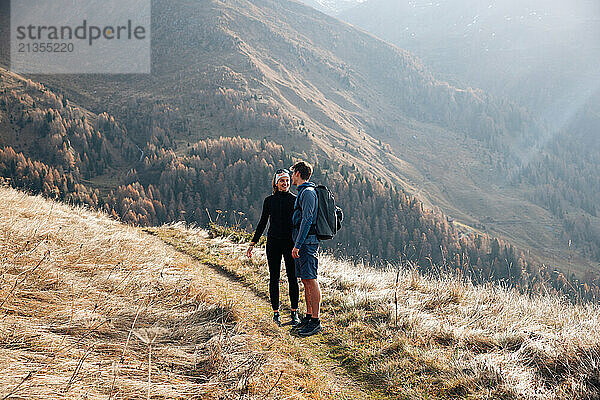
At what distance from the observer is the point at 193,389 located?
10.3ft

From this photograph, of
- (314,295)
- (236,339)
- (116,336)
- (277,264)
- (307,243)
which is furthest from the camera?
(277,264)

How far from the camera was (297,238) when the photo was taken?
547 cm

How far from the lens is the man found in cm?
544

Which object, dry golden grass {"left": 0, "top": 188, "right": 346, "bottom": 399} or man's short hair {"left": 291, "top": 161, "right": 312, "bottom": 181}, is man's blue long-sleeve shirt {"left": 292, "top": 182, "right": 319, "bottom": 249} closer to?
man's short hair {"left": 291, "top": 161, "right": 312, "bottom": 181}

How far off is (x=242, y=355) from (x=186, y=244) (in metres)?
9.13

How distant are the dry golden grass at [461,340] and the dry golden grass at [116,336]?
110 centimetres

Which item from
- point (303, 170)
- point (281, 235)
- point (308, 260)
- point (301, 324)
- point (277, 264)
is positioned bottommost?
point (301, 324)

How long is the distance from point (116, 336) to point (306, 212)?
116 inches

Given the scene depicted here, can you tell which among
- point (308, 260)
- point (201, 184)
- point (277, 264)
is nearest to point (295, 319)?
point (277, 264)

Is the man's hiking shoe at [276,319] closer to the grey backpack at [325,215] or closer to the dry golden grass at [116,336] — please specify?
the dry golden grass at [116,336]

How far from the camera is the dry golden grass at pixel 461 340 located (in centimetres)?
389

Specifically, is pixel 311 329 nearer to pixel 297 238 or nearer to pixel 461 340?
pixel 297 238

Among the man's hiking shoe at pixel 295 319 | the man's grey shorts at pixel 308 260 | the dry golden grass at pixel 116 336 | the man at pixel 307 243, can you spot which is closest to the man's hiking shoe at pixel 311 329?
the man at pixel 307 243

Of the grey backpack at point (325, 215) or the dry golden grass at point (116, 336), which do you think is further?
the grey backpack at point (325, 215)
